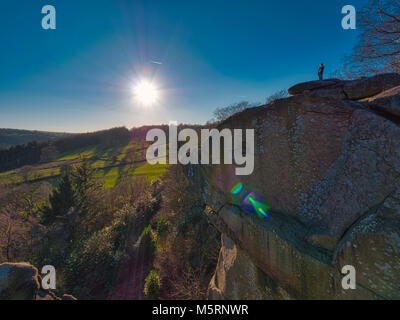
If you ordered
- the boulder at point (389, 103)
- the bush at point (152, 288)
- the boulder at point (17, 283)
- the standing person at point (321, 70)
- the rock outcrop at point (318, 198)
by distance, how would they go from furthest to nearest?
the bush at point (152, 288) → the standing person at point (321, 70) → the boulder at point (17, 283) → the boulder at point (389, 103) → the rock outcrop at point (318, 198)

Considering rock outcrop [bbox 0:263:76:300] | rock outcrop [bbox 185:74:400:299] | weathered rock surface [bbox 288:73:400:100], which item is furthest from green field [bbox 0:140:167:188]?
weathered rock surface [bbox 288:73:400:100]

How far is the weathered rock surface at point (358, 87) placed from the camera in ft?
11.9

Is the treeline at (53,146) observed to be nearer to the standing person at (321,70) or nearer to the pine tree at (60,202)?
the pine tree at (60,202)

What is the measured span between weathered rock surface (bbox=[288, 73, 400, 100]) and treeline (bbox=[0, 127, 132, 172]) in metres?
55.3

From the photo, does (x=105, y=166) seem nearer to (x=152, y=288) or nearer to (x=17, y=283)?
(x=152, y=288)

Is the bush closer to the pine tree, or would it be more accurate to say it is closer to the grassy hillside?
the pine tree

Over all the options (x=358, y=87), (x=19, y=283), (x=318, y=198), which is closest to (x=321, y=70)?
(x=358, y=87)

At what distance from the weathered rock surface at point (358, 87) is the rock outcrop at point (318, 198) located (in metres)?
0.02

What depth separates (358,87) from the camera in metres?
3.77

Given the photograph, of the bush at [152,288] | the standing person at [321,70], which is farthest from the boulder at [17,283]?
the standing person at [321,70]

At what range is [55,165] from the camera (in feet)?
116

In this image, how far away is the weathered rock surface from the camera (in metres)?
3.62
